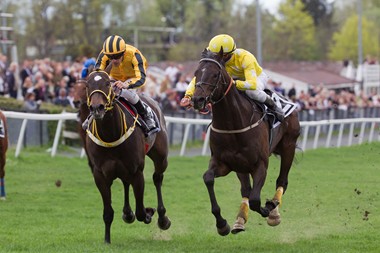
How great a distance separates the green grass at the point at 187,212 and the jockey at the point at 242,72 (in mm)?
1397

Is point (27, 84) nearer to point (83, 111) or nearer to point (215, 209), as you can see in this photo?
point (83, 111)

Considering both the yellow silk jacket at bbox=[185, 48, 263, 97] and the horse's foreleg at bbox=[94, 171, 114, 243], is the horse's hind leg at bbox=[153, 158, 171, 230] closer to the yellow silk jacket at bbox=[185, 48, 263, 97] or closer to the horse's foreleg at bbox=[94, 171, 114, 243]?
the horse's foreleg at bbox=[94, 171, 114, 243]

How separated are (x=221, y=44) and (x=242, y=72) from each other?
712 millimetres

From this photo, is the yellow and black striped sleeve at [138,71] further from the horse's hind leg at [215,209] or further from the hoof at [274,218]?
Answer: the hoof at [274,218]

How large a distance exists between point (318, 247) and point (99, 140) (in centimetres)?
230

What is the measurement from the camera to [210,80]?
8422 millimetres

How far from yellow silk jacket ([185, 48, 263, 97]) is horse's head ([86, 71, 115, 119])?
2.60 feet

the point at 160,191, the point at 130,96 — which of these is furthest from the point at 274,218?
the point at 130,96

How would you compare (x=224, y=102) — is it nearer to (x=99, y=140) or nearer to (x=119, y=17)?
(x=99, y=140)

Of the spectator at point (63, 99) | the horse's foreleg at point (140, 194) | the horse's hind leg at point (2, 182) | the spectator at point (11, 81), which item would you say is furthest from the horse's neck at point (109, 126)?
the spectator at point (11, 81)

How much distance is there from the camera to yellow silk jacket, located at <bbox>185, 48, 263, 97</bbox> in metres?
8.97

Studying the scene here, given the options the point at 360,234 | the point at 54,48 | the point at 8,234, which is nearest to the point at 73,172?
the point at 8,234

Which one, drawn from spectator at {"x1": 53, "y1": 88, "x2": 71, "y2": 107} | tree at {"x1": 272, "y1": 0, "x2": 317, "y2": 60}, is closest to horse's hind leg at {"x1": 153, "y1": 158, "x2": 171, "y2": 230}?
spectator at {"x1": 53, "y1": 88, "x2": 71, "y2": 107}

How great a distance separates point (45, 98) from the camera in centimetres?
1916
